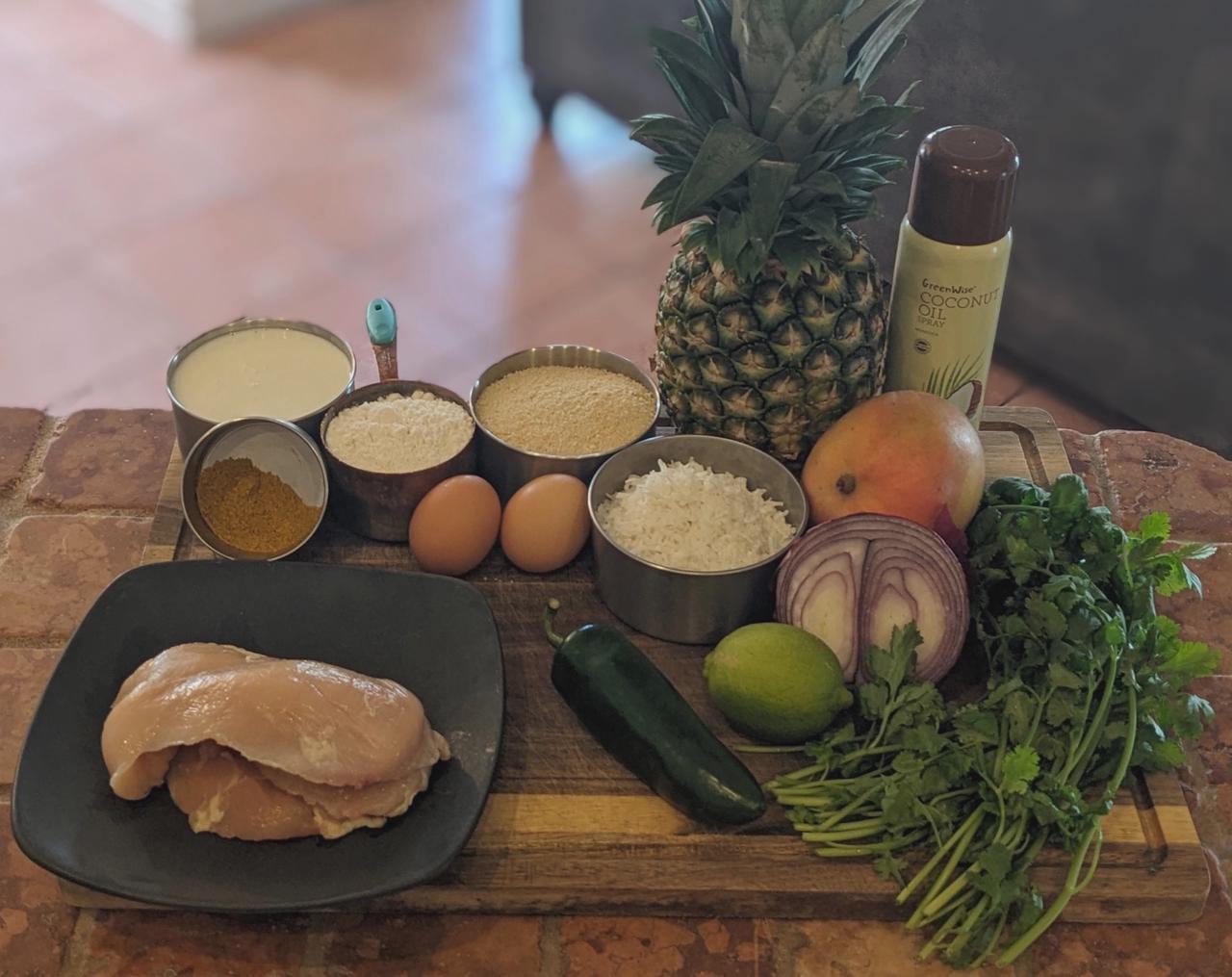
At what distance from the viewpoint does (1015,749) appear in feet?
3.61

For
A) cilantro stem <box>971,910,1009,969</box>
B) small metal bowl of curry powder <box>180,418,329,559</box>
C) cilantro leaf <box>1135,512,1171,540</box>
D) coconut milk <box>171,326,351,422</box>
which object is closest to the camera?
cilantro stem <box>971,910,1009,969</box>

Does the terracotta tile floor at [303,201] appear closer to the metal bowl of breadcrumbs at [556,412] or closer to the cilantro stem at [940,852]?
the metal bowl of breadcrumbs at [556,412]

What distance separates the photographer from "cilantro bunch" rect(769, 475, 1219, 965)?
107cm

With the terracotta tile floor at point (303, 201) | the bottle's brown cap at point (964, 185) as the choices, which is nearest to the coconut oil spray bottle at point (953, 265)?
the bottle's brown cap at point (964, 185)

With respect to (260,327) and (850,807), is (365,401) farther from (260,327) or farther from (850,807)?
(850,807)

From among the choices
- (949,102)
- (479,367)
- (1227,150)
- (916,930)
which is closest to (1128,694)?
(916,930)

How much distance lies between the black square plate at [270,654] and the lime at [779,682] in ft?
0.70

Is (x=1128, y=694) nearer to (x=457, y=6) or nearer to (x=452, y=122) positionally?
(x=452, y=122)

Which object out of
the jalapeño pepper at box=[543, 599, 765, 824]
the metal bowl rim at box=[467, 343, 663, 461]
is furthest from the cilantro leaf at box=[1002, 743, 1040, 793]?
the metal bowl rim at box=[467, 343, 663, 461]

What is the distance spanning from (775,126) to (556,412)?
405 millimetres

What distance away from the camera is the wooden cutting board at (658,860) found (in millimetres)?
1092

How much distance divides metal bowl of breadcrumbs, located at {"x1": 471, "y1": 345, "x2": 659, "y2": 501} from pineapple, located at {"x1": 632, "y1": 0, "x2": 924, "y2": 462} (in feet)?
0.20

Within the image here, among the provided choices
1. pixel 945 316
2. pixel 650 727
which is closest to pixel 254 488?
pixel 650 727

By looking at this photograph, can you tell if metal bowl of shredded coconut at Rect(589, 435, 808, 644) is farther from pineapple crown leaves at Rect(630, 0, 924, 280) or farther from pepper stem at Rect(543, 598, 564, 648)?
pineapple crown leaves at Rect(630, 0, 924, 280)
